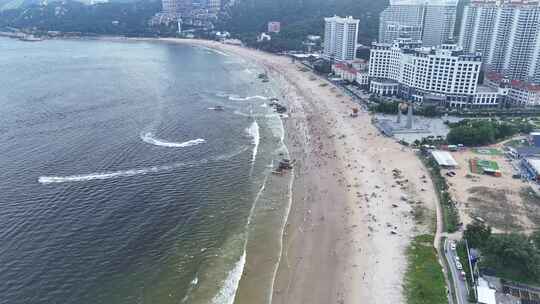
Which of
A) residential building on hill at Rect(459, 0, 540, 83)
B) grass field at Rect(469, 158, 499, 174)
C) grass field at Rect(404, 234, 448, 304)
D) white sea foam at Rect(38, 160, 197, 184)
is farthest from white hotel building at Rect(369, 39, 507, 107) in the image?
white sea foam at Rect(38, 160, 197, 184)

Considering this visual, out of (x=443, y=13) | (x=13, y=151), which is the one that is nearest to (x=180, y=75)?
(x=13, y=151)

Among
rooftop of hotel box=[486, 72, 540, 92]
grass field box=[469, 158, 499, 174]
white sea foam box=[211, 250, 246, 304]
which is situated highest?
rooftop of hotel box=[486, 72, 540, 92]

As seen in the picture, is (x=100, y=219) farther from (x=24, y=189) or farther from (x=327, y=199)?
(x=327, y=199)

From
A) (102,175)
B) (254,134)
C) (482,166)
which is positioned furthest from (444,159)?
(102,175)

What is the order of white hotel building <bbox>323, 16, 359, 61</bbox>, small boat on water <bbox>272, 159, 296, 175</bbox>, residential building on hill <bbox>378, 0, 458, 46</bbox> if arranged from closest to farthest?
small boat on water <bbox>272, 159, 296, 175</bbox> → white hotel building <bbox>323, 16, 359, 61</bbox> → residential building on hill <bbox>378, 0, 458, 46</bbox>

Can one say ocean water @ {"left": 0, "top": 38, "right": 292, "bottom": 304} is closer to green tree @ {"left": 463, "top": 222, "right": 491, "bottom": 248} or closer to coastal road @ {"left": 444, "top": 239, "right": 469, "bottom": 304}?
coastal road @ {"left": 444, "top": 239, "right": 469, "bottom": 304}

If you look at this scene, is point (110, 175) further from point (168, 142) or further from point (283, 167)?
point (283, 167)

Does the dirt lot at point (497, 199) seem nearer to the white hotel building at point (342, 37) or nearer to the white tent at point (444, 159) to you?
the white tent at point (444, 159)

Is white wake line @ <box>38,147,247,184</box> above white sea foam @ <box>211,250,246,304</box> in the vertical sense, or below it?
above
